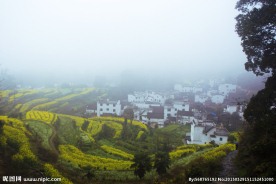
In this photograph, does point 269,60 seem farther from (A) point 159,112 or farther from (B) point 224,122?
(A) point 159,112

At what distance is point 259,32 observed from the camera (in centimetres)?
1532

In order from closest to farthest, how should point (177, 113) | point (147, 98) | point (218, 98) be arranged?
point (177, 113) → point (147, 98) → point (218, 98)

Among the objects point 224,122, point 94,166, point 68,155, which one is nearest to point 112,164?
point 94,166

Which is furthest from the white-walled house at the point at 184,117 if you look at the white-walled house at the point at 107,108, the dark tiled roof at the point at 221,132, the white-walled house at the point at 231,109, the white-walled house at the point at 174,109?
the dark tiled roof at the point at 221,132

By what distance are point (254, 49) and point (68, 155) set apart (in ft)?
58.0

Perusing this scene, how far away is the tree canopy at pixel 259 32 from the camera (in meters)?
14.8

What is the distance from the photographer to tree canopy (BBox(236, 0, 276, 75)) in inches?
581

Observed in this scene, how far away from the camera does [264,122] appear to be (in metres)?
13.6

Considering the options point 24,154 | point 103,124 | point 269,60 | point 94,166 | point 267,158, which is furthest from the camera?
point 103,124

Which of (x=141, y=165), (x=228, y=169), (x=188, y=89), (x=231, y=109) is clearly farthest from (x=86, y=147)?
(x=188, y=89)

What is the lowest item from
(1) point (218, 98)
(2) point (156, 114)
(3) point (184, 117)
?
(3) point (184, 117)

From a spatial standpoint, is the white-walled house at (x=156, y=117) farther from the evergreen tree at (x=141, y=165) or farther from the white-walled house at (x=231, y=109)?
the evergreen tree at (x=141, y=165)

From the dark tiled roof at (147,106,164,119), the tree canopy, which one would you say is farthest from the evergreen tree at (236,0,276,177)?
the dark tiled roof at (147,106,164,119)

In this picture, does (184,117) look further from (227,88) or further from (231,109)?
(227,88)
